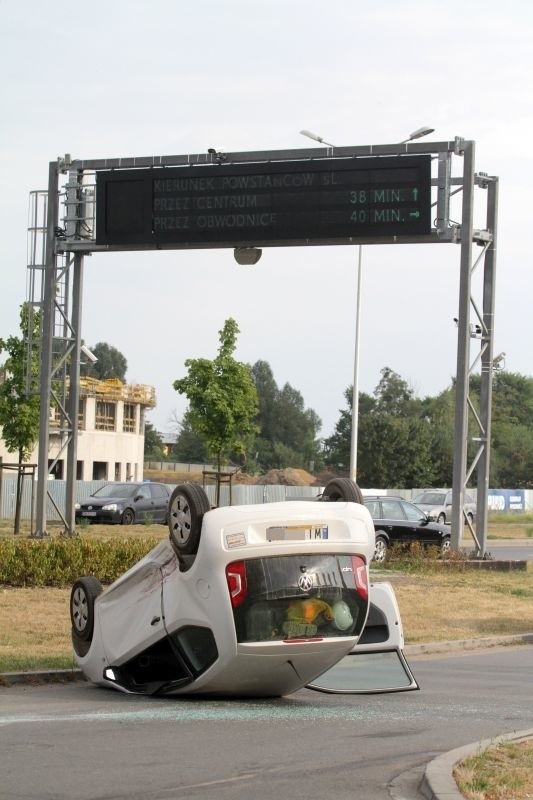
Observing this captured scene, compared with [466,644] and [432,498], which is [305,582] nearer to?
[466,644]

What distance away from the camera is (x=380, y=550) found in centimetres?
2789

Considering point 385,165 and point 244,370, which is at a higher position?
point 385,165

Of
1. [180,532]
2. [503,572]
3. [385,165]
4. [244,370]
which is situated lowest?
[503,572]

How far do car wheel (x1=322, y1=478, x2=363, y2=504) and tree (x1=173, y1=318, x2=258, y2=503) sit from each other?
34.1 metres

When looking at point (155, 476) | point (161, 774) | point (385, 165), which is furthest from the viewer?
point (155, 476)

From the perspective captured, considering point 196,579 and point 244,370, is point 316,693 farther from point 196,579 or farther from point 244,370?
point 244,370

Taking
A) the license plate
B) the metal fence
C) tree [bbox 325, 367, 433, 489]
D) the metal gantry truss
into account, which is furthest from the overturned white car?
tree [bbox 325, 367, 433, 489]

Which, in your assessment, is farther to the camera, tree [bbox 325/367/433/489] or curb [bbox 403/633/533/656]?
tree [bbox 325/367/433/489]

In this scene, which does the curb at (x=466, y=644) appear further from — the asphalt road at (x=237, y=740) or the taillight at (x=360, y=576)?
the taillight at (x=360, y=576)

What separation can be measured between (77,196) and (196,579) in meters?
20.0

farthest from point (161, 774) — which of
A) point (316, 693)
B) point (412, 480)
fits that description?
point (412, 480)

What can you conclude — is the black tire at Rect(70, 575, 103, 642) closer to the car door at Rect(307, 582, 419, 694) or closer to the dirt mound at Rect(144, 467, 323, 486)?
the car door at Rect(307, 582, 419, 694)

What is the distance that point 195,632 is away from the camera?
9.84 metres

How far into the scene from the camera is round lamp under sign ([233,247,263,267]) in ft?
87.7
